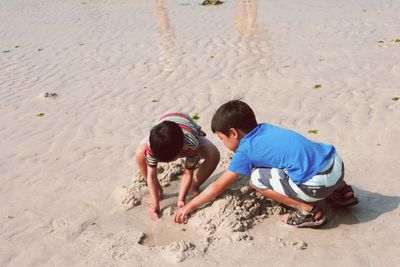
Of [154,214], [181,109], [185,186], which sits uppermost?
[185,186]

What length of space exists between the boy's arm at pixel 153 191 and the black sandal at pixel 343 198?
1329 mm

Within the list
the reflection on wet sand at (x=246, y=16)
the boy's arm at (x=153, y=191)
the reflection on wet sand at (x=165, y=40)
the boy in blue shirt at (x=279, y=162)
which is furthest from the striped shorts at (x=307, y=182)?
the reflection on wet sand at (x=246, y=16)

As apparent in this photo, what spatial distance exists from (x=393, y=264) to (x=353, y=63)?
5201mm

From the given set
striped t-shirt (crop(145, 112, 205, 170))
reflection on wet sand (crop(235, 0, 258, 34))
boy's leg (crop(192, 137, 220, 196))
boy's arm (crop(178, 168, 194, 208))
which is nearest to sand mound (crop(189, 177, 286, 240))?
boy's arm (crop(178, 168, 194, 208))

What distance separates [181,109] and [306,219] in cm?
300

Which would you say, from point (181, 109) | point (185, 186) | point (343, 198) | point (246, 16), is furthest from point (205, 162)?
point (246, 16)

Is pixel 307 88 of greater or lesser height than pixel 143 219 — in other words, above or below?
below

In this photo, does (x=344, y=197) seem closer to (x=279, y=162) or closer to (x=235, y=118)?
(x=279, y=162)

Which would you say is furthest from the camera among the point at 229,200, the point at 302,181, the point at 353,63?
the point at 353,63

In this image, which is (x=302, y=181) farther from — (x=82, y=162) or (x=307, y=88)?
(x=307, y=88)

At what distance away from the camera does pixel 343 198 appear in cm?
339

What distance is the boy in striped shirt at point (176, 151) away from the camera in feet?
9.92

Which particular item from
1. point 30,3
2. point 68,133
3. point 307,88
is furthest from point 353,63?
point 30,3

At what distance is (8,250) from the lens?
326 cm
